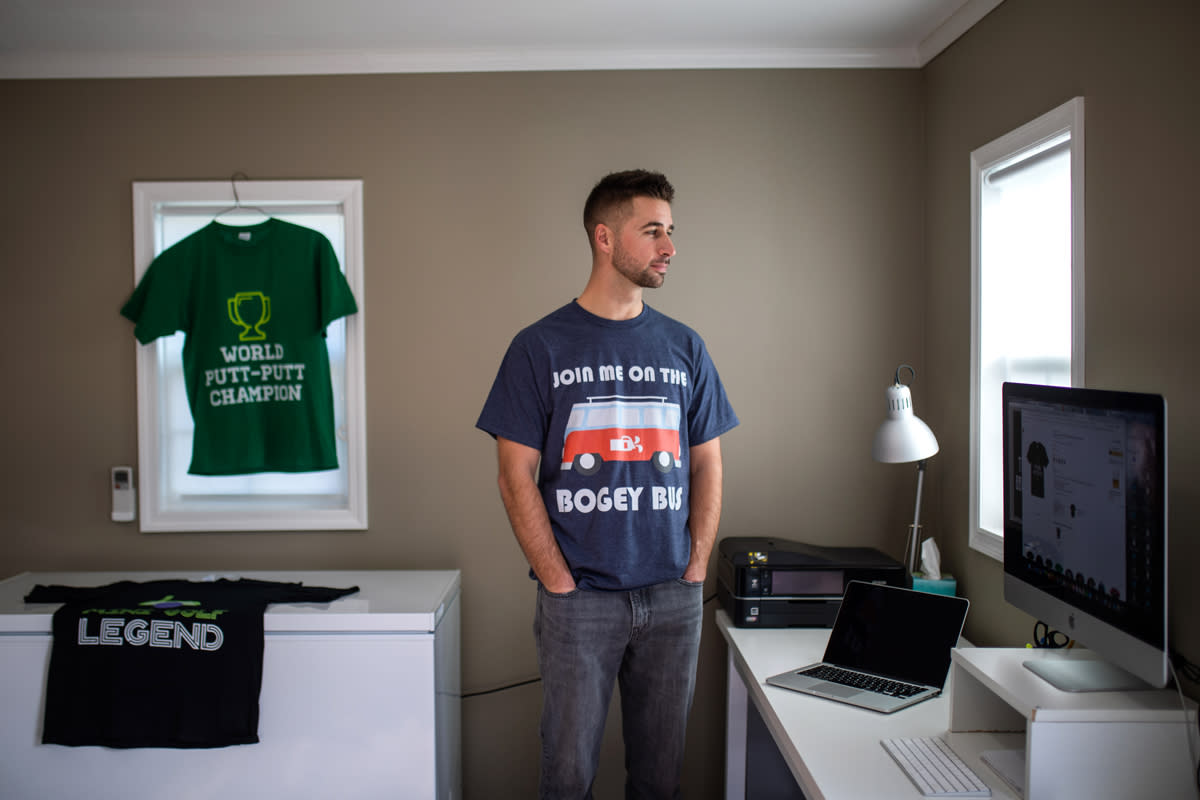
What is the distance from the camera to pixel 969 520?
2332 mm

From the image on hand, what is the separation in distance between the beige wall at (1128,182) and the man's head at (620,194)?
97cm

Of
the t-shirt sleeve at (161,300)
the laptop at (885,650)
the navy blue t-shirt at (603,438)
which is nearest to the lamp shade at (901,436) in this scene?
the laptop at (885,650)

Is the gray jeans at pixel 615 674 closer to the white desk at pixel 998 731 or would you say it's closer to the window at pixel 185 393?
the white desk at pixel 998 731

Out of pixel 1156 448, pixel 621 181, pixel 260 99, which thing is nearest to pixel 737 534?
pixel 621 181

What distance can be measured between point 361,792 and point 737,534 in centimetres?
141

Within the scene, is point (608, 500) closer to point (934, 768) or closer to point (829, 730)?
point (829, 730)

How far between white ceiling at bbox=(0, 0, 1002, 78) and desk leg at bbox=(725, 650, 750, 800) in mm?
1973

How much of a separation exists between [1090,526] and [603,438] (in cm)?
97

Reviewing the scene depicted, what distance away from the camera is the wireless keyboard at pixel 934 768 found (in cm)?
135

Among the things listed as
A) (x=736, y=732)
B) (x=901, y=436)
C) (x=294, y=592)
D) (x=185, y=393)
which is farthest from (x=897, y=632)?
(x=185, y=393)

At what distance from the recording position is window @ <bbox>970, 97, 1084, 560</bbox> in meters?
1.82

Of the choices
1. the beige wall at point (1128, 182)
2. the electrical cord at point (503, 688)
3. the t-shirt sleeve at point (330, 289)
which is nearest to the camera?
the beige wall at point (1128, 182)

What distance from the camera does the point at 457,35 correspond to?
2512 mm

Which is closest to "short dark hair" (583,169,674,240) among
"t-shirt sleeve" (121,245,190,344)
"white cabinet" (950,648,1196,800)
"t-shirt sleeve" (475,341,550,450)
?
"t-shirt sleeve" (475,341,550,450)
